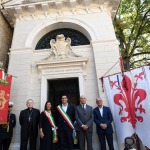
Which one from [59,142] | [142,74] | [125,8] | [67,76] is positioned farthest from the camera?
[125,8]

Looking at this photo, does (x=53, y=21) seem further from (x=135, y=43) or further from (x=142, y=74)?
(x=135, y=43)

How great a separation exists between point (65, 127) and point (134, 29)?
10844 mm

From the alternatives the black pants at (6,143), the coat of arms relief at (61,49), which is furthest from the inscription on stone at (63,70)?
the black pants at (6,143)

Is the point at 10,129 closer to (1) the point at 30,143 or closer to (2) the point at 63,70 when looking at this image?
(1) the point at 30,143

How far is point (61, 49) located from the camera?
25.4ft

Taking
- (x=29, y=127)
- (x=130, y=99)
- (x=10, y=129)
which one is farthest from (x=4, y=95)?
(x=130, y=99)

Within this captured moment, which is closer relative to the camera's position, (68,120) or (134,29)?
(68,120)

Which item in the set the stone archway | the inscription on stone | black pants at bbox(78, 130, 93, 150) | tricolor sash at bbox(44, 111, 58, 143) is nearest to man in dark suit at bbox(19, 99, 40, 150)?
tricolor sash at bbox(44, 111, 58, 143)

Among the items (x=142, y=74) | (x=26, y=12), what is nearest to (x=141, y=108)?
(x=142, y=74)

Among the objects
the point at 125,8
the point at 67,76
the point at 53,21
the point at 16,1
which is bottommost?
the point at 67,76

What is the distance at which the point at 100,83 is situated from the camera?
679cm

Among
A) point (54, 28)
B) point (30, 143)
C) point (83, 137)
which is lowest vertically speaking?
point (30, 143)

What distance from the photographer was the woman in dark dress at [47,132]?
5414 mm

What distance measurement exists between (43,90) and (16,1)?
5.09 meters
